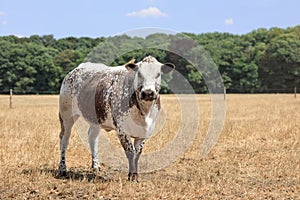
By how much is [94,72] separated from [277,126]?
7.92 meters

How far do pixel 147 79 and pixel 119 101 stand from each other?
81cm

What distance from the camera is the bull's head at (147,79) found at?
6082 mm

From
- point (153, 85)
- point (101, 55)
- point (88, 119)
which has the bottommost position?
point (88, 119)

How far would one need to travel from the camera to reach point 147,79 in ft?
20.4

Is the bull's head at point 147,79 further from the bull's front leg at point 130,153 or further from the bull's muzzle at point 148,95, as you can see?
the bull's front leg at point 130,153

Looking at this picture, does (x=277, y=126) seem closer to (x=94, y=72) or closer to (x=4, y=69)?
(x=94, y=72)

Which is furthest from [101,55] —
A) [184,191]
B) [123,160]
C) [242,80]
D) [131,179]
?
[242,80]

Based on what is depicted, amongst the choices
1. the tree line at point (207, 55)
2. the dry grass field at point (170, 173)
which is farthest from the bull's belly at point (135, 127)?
the tree line at point (207, 55)

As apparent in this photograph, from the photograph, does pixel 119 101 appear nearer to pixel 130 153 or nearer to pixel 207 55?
pixel 130 153

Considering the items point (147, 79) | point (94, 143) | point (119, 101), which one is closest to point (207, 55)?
point (94, 143)

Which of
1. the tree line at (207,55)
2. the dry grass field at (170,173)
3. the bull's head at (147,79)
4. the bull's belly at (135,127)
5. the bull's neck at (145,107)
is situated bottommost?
the dry grass field at (170,173)

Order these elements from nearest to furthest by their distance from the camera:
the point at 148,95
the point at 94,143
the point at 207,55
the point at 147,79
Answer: the point at 148,95 → the point at 147,79 → the point at 94,143 → the point at 207,55

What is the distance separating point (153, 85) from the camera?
616 cm

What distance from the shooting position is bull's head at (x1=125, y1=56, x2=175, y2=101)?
6.08m
